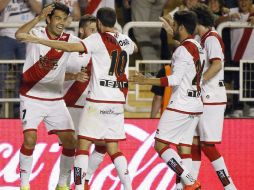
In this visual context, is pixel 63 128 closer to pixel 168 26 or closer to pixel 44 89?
pixel 44 89

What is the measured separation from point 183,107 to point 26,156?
187cm

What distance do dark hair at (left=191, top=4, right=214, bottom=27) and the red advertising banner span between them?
5.36ft

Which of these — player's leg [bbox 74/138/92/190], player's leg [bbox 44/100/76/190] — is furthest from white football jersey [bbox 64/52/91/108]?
player's leg [bbox 74/138/92/190]

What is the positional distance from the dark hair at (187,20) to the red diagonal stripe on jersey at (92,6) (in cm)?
337

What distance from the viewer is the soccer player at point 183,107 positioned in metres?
15.3

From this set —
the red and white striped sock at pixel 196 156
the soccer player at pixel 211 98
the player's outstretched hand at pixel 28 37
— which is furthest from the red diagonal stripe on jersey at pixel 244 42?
the player's outstretched hand at pixel 28 37

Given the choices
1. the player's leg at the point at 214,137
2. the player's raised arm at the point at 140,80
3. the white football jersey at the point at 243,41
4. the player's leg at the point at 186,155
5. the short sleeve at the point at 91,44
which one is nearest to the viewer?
the short sleeve at the point at 91,44

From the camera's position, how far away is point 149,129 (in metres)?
17.0

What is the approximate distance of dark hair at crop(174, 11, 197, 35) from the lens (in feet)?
50.2

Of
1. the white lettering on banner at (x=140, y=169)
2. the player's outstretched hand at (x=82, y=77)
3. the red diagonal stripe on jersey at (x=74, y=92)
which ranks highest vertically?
the player's outstretched hand at (x=82, y=77)

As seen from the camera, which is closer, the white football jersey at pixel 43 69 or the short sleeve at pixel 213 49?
the white football jersey at pixel 43 69

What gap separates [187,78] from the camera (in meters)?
15.3

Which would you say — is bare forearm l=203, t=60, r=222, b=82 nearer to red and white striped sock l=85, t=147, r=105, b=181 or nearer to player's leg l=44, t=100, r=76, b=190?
red and white striped sock l=85, t=147, r=105, b=181

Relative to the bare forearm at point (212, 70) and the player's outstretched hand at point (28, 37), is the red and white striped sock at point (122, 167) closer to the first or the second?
the bare forearm at point (212, 70)
